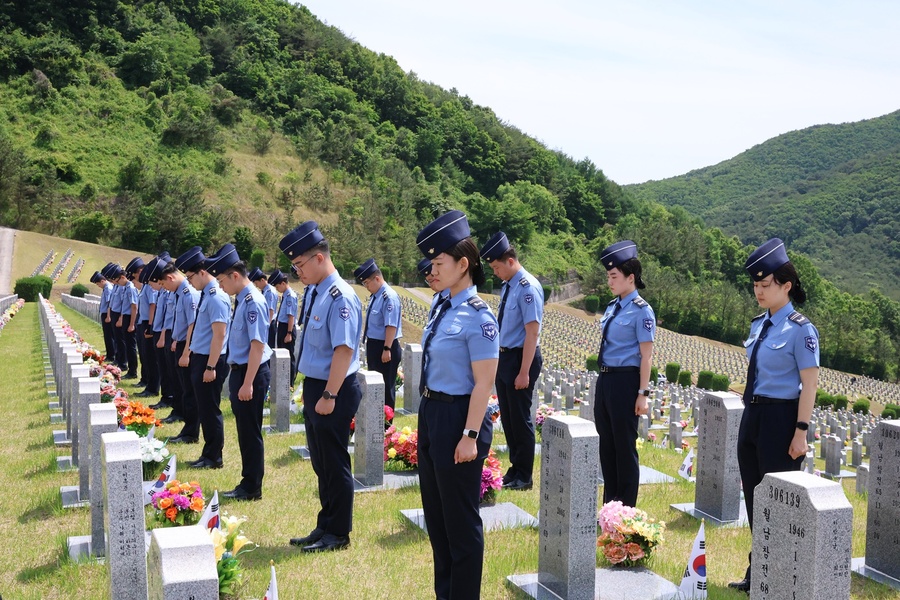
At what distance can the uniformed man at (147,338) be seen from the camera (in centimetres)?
1264

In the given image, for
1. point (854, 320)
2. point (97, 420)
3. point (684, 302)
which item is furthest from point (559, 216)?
point (97, 420)

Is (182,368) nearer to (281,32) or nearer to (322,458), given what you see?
(322,458)

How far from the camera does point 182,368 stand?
922 centimetres

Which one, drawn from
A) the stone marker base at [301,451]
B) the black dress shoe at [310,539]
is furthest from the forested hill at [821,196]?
the black dress shoe at [310,539]

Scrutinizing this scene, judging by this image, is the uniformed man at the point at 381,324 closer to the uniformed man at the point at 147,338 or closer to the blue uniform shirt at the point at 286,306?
the blue uniform shirt at the point at 286,306

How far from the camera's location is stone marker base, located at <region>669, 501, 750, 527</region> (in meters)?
6.10

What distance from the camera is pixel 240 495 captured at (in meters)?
6.36

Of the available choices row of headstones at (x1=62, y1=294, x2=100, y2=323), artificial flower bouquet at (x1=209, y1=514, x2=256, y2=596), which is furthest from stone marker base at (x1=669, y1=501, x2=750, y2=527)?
row of headstones at (x1=62, y1=294, x2=100, y2=323)

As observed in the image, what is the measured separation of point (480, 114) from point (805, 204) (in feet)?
229

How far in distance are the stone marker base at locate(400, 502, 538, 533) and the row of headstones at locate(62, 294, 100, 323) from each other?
→ 2363 cm

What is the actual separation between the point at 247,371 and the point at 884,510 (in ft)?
15.5

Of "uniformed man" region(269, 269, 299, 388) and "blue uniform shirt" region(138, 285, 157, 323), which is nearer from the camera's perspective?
"uniformed man" region(269, 269, 299, 388)

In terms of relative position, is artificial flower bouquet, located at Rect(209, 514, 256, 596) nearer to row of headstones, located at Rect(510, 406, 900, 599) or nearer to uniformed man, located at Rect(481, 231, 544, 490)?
row of headstones, located at Rect(510, 406, 900, 599)

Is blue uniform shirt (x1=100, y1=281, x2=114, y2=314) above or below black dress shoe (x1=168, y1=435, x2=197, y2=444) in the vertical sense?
above
